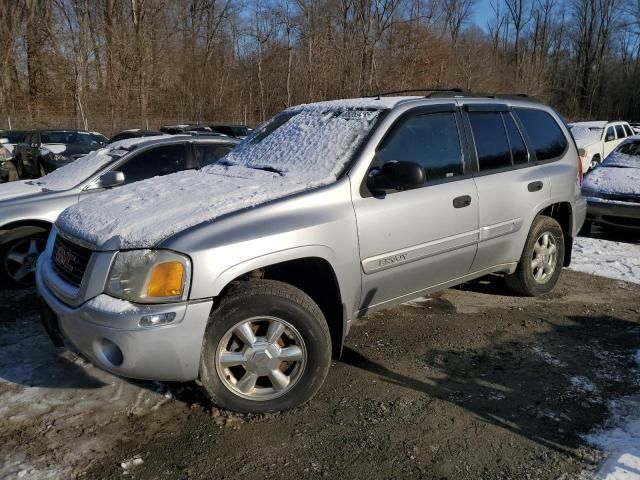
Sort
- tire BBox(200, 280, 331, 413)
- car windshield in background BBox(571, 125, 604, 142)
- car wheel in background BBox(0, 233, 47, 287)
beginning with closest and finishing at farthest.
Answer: tire BBox(200, 280, 331, 413) → car wheel in background BBox(0, 233, 47, 287) → car windshield in background BBox(571, 125, 604, 142)

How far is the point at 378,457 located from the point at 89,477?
4.60ft

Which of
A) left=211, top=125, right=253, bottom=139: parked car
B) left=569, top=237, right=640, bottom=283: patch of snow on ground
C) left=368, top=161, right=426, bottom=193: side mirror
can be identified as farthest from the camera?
left=211, top=125, right=253, bottom=139: parked car

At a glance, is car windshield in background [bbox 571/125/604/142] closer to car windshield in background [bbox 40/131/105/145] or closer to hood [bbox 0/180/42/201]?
car windshield in background [bbox 40/131/105/145]

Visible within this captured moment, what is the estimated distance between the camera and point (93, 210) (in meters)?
3.38

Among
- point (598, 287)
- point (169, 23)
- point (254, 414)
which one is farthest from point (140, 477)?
point (169, 23)

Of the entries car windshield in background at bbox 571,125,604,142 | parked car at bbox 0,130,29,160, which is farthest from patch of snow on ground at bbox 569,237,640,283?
parked car at bbox 0,130,29,160

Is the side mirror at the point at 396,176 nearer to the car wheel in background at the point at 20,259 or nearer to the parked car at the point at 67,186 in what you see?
the parked car at the point at 67,186

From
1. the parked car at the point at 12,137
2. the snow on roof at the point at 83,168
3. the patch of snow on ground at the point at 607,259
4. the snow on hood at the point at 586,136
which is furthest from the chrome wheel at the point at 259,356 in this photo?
the parked car at the point at 12,137

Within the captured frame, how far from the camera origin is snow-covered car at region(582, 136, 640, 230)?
782 cm

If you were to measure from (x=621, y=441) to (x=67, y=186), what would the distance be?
519 centimetres

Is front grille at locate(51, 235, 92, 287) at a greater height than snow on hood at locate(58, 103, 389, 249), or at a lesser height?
lesser

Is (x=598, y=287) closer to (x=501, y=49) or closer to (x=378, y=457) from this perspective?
(x=378, y=457)

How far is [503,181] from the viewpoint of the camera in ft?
14.5

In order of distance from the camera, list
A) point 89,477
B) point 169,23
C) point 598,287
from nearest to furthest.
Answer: point 89,477, point 598,287, point 169,23
